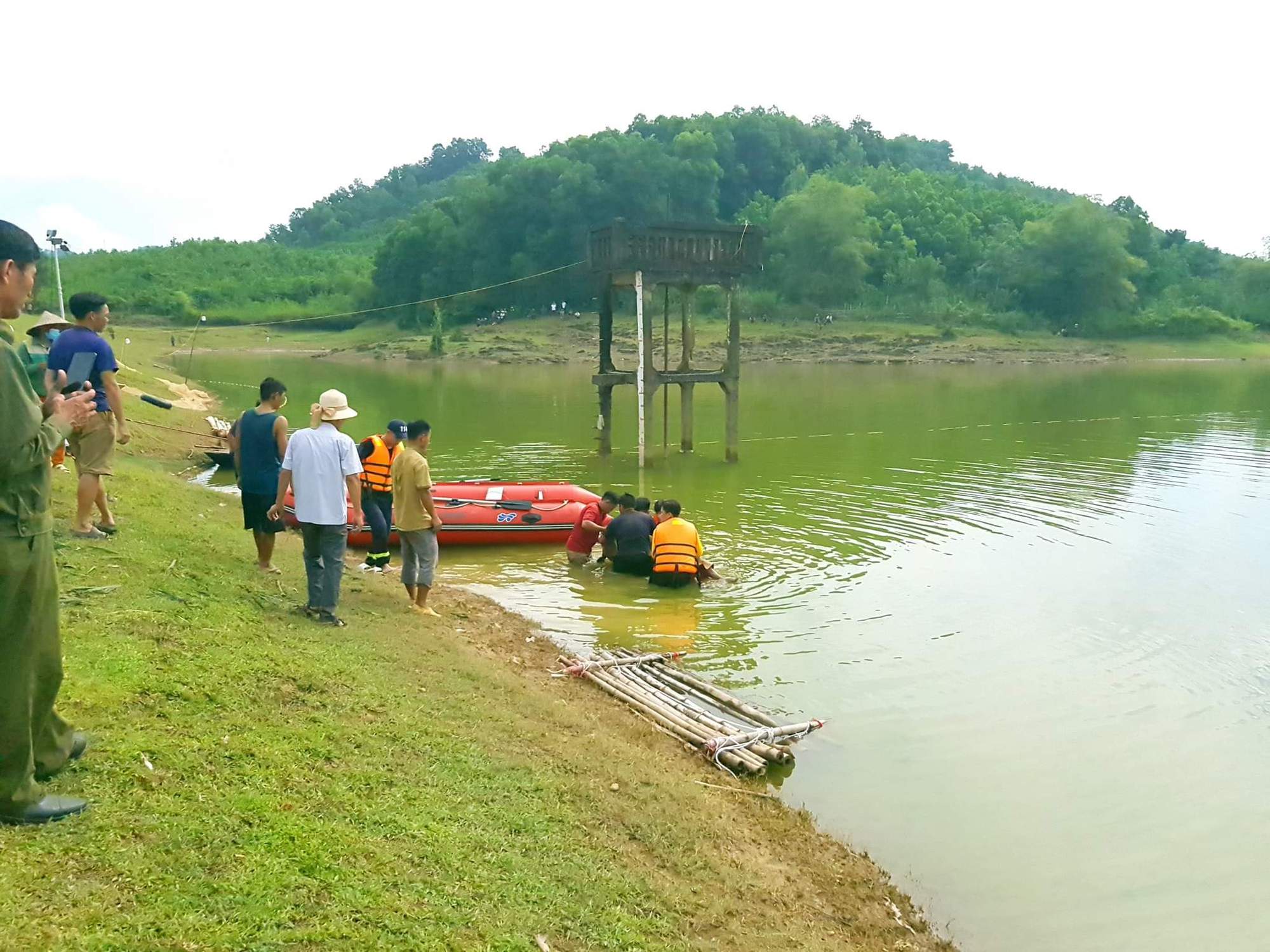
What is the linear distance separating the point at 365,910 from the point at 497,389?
41660 mm

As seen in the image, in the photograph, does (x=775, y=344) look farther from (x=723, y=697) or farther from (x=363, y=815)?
(x=363, y=815)

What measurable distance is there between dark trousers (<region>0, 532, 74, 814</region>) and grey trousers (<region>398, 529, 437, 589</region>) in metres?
5.43

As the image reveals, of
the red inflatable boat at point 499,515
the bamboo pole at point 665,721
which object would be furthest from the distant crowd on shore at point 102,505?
the bamboo pole at point 665,721

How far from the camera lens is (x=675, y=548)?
12.6 metres

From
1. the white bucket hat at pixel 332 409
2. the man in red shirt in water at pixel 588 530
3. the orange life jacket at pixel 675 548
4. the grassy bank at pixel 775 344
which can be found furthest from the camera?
the grassy bank at pixel 775 344

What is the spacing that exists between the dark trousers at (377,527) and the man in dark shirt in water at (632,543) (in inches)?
114

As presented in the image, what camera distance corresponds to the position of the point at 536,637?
35.3ft

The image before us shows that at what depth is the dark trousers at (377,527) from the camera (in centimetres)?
1193

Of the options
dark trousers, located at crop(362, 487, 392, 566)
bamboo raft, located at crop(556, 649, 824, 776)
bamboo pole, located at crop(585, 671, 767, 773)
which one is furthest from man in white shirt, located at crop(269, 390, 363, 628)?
dark trousers, located at crop(362, 487, 392, 566)

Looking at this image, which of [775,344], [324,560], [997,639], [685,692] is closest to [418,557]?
[324,560]

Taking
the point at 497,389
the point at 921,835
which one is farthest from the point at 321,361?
the point at 921,835

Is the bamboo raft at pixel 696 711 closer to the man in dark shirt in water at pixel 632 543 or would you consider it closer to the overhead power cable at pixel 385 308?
the man in dark shirt in water at pixel 632 543

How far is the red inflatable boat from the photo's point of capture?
15.2 m

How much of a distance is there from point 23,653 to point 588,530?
991cm
